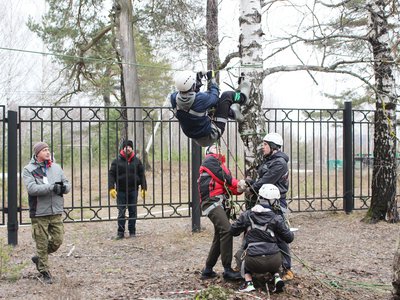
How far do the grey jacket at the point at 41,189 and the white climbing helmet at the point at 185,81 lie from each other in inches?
87.8

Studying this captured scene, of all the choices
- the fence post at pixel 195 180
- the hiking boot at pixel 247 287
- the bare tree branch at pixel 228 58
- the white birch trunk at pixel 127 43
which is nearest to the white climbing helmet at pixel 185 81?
the hiking boot at pixel 247 287

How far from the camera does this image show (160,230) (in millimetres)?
9969

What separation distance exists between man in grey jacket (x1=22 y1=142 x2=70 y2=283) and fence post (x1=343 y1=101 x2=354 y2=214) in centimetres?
625

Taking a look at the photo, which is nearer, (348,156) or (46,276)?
(46,276)

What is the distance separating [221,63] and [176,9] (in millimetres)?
1657

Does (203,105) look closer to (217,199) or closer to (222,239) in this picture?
(217,199)

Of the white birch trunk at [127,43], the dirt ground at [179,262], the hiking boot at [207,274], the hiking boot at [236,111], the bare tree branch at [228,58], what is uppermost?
the white birch trunk at [127,43]

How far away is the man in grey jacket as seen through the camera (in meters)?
5.81

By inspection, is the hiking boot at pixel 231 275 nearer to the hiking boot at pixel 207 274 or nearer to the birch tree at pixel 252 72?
the hiking boot at pixel 207 274

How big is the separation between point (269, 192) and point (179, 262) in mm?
2686

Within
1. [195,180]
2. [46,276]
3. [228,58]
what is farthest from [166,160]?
[46,276]

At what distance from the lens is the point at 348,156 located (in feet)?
33.7

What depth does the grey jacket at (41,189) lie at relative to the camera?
578 cm

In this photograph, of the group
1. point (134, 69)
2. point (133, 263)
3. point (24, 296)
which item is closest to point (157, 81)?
point (134, 69)
